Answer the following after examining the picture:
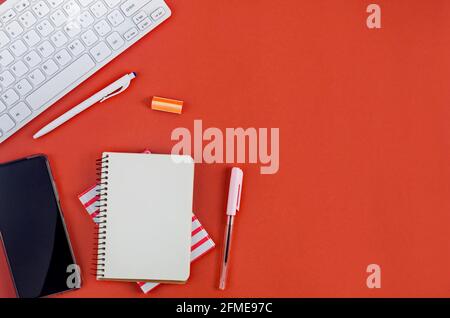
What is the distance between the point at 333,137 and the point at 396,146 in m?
0.10

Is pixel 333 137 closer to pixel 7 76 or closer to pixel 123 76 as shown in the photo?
pixel 123 76

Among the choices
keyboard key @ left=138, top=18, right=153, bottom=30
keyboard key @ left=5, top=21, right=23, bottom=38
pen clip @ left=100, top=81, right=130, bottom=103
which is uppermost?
keyboard key @ left=138, top=18, right=153, bottom=30

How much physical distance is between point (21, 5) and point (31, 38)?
0.05 meters

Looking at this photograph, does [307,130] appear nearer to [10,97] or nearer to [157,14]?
[157,14]

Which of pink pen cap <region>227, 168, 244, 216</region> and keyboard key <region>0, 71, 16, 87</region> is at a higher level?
keyboard key <region>0, 71, 16, 87</region>

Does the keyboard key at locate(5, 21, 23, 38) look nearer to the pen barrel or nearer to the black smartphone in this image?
the black smartphone

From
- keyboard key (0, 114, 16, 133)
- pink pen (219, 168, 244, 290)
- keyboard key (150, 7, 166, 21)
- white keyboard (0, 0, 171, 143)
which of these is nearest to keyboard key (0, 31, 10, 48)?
white keyboard (0, 0, 171, 143)

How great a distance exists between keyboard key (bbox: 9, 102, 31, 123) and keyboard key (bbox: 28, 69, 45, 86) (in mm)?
36

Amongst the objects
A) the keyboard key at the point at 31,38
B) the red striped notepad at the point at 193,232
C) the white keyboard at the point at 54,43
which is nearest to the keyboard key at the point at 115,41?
the white keyboard at the point at 54,43

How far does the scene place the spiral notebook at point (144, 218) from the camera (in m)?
0.68

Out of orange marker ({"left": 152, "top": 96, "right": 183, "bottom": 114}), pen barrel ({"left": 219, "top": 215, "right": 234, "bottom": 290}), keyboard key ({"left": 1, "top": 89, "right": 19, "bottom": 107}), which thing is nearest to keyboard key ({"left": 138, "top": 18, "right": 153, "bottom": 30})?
orange marker ({"left": 152, "top": 96, "right": 183, "bottom": 114})

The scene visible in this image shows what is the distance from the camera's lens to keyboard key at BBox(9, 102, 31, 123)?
27.3 inches

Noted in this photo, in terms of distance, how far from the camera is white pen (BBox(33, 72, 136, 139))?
0.70 metres

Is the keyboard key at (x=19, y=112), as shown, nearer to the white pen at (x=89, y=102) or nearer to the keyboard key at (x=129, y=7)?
the white pen at (x=89, y=102)
